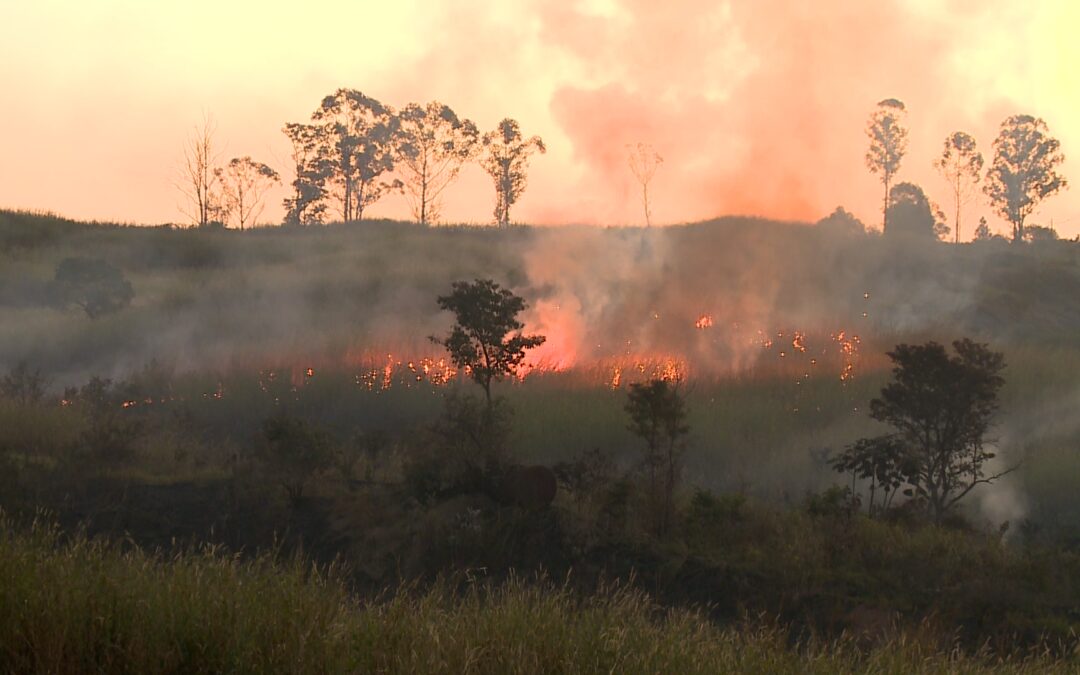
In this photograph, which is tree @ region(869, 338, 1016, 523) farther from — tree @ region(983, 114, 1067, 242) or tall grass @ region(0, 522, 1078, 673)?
tree @ region(983, 114, 1067, 242)

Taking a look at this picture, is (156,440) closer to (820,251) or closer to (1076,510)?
(1076,510)

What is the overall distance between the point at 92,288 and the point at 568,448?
2366cm

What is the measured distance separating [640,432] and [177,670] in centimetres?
1421

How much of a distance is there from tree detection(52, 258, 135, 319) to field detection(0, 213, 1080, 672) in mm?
661

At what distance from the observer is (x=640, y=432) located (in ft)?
71.5

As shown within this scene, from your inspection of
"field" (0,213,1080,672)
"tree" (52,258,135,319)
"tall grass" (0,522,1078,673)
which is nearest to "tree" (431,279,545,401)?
"field" (0,213,1080,672)

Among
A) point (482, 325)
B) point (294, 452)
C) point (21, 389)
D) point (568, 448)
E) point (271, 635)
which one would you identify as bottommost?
point (271, 635)

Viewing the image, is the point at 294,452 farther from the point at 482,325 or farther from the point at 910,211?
the point at 910,211

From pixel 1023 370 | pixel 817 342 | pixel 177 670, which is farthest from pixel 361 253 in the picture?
pixel 177 670

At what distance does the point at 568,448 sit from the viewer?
26.5 m

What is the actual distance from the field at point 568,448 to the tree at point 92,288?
66 cm

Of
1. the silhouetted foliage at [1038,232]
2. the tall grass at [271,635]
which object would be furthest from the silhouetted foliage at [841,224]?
the tall grass at [271,635]

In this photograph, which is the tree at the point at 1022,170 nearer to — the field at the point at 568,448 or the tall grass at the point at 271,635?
the field at the point at 568,448

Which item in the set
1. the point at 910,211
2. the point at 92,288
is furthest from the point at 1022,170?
the point at 92,288
